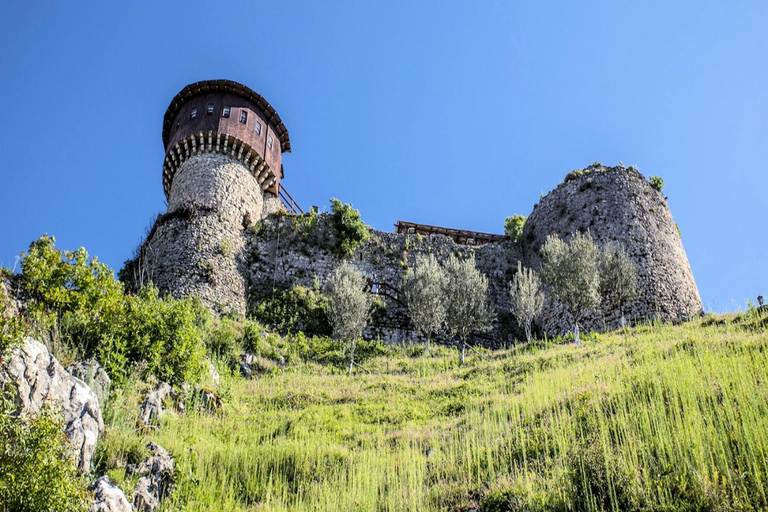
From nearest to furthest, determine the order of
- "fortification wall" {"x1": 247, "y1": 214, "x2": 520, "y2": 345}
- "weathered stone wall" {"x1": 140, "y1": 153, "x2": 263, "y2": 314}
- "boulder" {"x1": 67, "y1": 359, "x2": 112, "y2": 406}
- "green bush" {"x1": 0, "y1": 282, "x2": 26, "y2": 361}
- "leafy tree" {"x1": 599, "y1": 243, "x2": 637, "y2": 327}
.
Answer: "green bush" {"x1": 0, "y1": 282, "x2": 26, "y2": 361} < "boulder" {"x1": 67, "y1": 359, "x2": 112, "y2": 406} < "leafy tree" {"x1": 599, "y1": 243, "x2": 637, "y2": 327} < "weathered stone wall" {"x1": 140, "y1": 153, "x2": 263, "y2": 314} < "fortification wall" {"x1": 247, "y1": 214, "x2": 520, "y2": 345}

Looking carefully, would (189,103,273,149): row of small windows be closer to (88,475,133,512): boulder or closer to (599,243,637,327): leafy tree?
(599,243,637,327): leafy tree

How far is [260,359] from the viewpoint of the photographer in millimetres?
18406

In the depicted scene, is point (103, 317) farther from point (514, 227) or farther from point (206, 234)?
point (514, 227)


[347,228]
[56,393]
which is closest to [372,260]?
[347,228]

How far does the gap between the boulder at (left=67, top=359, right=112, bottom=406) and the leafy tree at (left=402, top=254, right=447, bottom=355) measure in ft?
43.2

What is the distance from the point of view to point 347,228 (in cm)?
2697

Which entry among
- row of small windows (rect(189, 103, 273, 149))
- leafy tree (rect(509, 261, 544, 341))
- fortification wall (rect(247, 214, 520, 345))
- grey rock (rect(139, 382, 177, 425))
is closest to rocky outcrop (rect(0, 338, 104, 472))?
grey rock (rect(139, 382, 177, 425))

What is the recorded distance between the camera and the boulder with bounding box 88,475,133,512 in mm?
6551

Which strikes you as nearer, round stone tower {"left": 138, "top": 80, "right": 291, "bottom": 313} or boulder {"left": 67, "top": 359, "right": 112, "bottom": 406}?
boulder {"left": 67, "top": 359, "right": 112, "bottom": 406}

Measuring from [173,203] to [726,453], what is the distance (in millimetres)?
24874

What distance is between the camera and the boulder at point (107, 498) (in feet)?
21.5

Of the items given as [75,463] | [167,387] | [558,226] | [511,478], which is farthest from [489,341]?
[75,463]

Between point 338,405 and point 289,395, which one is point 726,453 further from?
point 289,395

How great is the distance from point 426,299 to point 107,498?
16.1 metres
